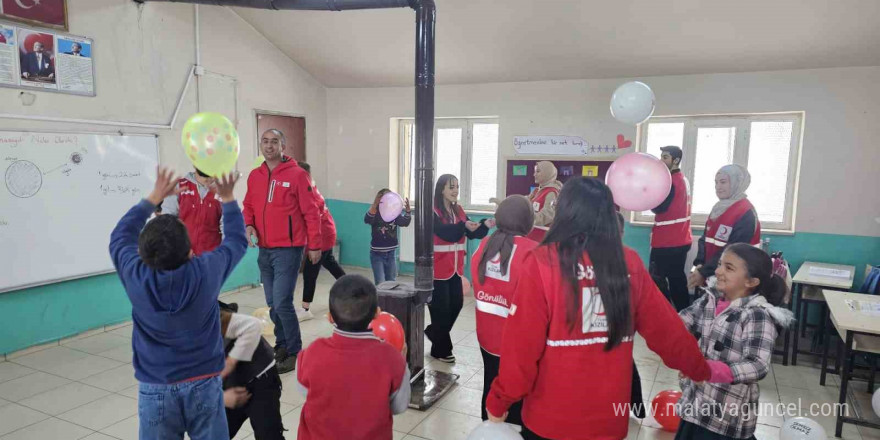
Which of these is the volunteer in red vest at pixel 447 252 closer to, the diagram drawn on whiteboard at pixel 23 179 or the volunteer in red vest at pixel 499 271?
the volunteer in red vest at pixel 499 271

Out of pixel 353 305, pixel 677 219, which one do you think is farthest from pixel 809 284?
pixel 353 305

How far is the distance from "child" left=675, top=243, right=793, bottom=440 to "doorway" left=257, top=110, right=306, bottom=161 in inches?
208

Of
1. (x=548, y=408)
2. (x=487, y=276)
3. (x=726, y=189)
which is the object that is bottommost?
(x=548, y=408)

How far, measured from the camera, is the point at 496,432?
1.45 m

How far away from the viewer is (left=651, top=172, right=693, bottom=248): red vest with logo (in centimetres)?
Answer: 395

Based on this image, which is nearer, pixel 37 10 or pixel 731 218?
pixel 731 218

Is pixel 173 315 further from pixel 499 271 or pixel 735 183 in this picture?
pixel 735 183

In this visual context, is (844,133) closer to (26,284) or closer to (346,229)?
(346,229)

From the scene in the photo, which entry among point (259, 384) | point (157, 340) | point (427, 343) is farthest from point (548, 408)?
point (427, 343)

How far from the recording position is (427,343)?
4.15 m

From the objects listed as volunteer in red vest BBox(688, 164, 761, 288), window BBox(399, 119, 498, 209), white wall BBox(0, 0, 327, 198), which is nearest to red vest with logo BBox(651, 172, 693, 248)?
volunteer in red vest BBox(688, 164, 761, 288)

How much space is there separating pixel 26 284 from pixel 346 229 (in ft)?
11.9

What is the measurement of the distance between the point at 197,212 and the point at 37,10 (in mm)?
2160

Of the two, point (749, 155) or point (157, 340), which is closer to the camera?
point (157, 340)
